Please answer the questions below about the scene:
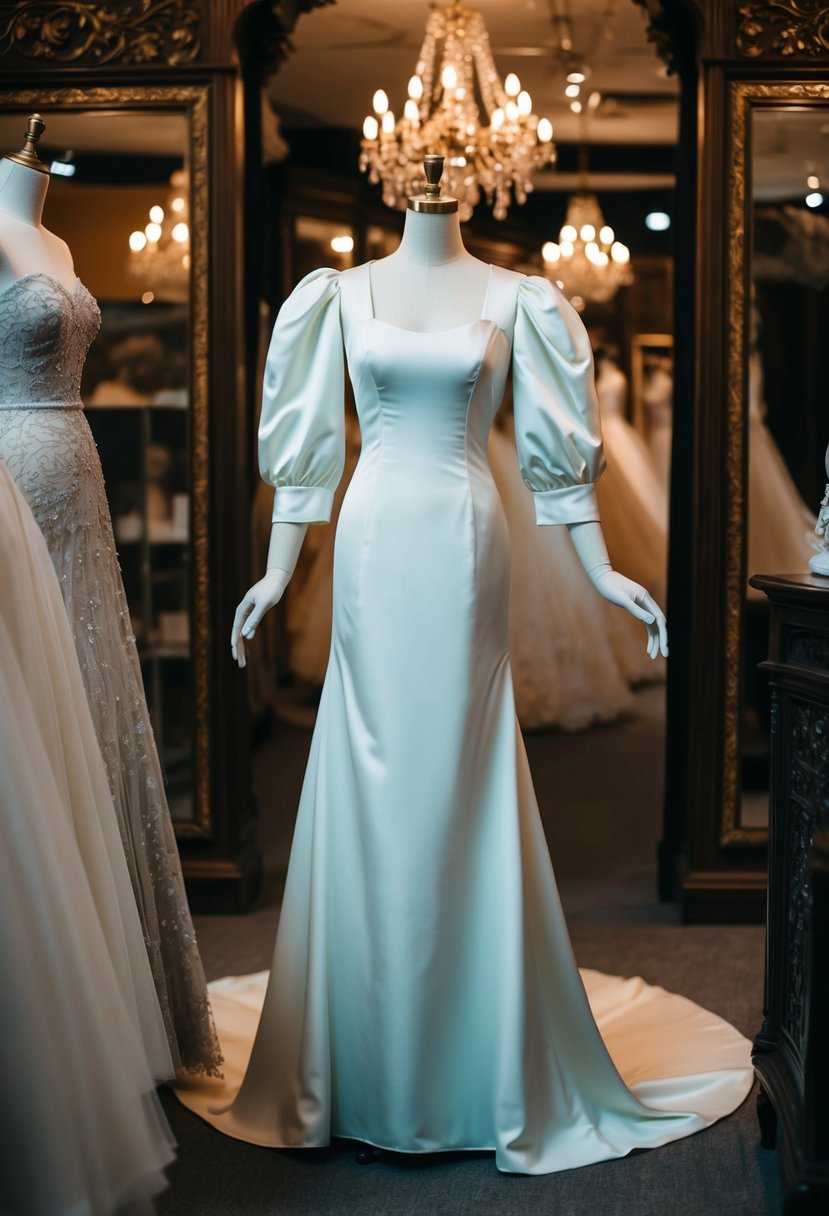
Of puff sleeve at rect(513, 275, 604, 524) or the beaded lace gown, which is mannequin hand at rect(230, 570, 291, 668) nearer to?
the beaded lace gown

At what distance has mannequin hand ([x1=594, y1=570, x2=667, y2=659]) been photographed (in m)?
2.47

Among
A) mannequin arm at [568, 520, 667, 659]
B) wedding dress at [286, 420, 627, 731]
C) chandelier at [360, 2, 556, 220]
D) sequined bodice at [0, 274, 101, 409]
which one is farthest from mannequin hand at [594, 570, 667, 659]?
wedding dress at [286, 420, 627, 731]

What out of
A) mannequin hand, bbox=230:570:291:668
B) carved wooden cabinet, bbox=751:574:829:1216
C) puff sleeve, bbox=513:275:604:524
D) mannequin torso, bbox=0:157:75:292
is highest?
mannequin torso, bbox=0:157:75:292

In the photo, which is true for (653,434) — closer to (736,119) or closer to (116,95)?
(736,119)

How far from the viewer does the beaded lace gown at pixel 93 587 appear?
8.48ft

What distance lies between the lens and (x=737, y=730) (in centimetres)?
414

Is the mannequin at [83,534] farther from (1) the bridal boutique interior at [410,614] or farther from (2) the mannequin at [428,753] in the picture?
(2) the mannequin at [428,753]

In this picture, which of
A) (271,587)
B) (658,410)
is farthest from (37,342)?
(658,410)

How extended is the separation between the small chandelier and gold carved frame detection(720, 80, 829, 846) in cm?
285

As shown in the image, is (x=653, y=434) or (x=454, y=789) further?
(x=653, y=434)

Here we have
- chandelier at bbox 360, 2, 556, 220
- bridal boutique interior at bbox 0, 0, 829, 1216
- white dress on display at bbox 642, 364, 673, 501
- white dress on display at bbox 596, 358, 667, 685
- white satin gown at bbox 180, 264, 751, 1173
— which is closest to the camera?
bridal boutique interior at bbox 0, 0, 829, 1216

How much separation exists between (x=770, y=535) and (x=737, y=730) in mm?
605

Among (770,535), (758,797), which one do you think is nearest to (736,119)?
(770,535)

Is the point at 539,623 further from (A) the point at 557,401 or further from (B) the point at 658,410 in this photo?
(A) the point at 557,401
